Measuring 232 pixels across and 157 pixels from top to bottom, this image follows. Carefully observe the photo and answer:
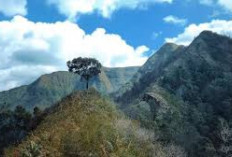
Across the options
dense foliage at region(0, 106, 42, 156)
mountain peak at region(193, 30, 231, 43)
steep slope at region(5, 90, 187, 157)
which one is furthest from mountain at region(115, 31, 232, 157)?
steep slope at region(5, 90, 187, 157)

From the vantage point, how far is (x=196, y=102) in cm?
15262

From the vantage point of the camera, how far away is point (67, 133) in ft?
194

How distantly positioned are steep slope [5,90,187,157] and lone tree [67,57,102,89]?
47.6 meters

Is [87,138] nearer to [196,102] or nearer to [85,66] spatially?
[85,66]

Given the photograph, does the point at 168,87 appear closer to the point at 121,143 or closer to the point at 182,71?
the point at 182,71

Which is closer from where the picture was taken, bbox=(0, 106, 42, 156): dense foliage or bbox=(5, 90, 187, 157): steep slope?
bbox=(5, 90, 187, 157): steep slope

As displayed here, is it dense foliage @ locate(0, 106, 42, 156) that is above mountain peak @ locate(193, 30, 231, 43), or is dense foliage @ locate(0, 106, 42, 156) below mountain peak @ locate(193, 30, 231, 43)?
below

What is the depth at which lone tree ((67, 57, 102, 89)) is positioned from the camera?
430 feet

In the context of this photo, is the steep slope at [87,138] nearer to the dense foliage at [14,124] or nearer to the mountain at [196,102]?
the mountain at [196,102]

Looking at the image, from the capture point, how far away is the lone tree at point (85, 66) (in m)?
131

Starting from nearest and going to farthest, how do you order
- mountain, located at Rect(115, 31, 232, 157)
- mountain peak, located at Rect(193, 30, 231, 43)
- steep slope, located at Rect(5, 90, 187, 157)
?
steep slope, located at Rect(5, 90, 187, 157)
mountain, located at Rect(115, 31, 232, 157)
mountain peak, located at Rect(193, 30, 231, 43)

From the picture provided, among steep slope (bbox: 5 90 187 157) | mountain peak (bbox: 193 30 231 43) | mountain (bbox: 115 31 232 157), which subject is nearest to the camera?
steep slope (bbox: 5 90 187 157)

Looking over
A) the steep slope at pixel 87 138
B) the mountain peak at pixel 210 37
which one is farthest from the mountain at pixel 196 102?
the steep slope at pixel 87 138

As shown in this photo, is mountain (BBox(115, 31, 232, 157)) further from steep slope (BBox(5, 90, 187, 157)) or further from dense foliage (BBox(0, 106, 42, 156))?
steep slope (BBox(5, 90, 187, 157))
